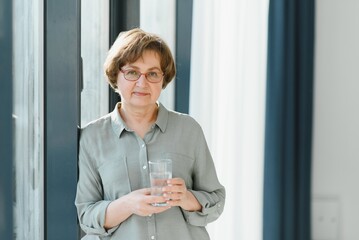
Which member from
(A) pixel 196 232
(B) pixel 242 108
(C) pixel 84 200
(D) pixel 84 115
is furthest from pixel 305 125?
(C) pixel 84 200

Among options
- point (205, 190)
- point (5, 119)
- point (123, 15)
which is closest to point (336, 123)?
point (123, 15)

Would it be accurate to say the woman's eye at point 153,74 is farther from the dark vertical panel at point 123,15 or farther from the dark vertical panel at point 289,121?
the dark vertical panel at point 289,121

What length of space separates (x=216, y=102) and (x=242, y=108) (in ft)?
0.46

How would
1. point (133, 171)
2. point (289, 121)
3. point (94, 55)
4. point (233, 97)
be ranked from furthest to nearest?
point (289, 121) < point (233, 97) < point (94, 55) < point (133, 171)

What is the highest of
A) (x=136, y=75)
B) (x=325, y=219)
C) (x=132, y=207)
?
(x=136, y=75)

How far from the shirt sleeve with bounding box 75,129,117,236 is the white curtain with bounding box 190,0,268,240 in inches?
37.9

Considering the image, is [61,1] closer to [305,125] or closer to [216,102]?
[216,102]

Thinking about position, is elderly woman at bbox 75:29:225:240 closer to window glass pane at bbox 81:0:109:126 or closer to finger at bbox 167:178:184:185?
finger at bbox 167:178:184:185

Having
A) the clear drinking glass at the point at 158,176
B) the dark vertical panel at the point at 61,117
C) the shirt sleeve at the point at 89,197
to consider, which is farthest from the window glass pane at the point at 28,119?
the clear drinking glass at the point at 158,176

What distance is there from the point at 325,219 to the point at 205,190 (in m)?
1.49

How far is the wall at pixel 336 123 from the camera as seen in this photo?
3096 mm

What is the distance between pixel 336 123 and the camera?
3125mm

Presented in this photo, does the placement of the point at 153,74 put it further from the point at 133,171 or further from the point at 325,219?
the point at 325,219

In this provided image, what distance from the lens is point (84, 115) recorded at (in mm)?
2354
